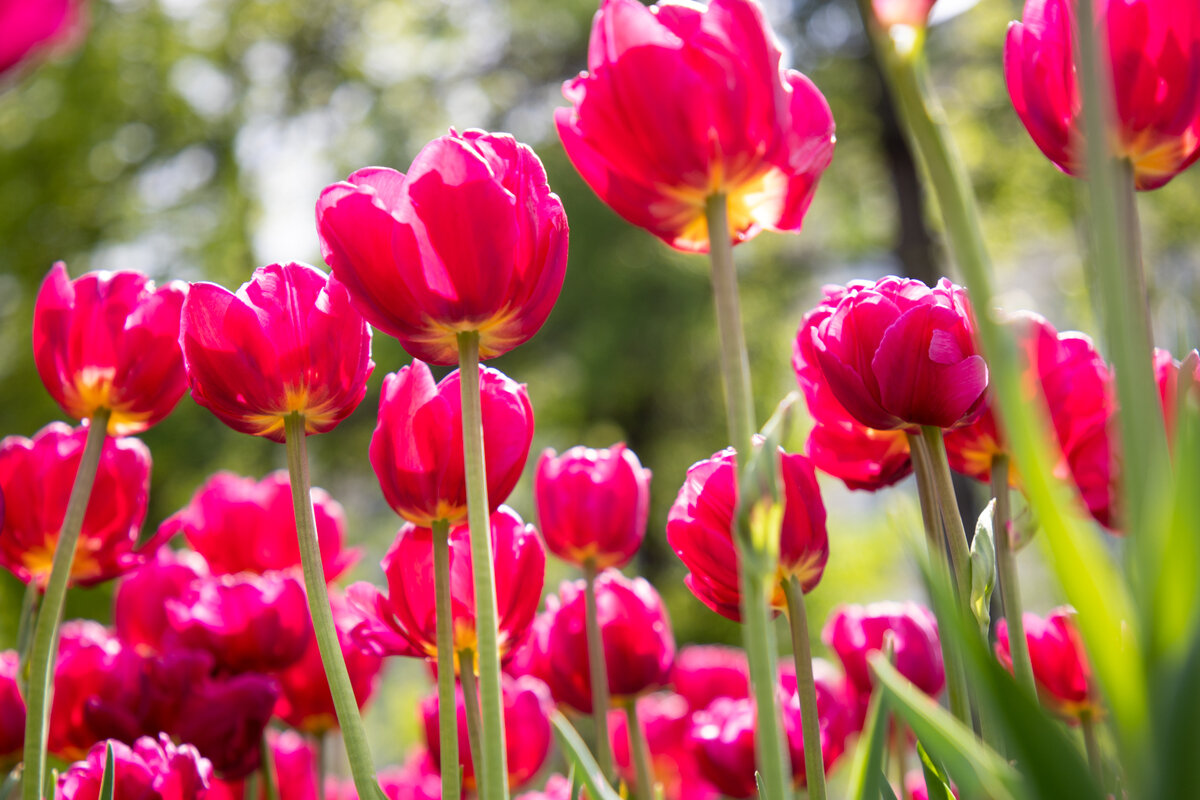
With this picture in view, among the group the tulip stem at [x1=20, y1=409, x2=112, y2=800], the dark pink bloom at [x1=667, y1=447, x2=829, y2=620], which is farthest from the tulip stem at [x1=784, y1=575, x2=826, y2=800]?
the tulip stem at [x1=20, y1=409, x2=112, y2=800]

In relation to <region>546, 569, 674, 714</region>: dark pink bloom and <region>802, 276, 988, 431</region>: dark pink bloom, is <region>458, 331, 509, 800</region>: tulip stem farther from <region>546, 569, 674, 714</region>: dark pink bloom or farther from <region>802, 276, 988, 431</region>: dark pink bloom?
<region>546, 569, 674, 714</region>: dark pink bloom

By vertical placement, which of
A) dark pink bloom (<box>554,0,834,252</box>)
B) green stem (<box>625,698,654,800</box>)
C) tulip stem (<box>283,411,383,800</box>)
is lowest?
green stem (<box>625,698,654,800</box>)

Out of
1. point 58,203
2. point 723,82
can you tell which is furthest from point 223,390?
point 58,203

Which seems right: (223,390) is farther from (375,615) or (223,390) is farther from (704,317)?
(704,317)

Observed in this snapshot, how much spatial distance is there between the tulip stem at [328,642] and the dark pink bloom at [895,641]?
53 cm

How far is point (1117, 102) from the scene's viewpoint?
447mm

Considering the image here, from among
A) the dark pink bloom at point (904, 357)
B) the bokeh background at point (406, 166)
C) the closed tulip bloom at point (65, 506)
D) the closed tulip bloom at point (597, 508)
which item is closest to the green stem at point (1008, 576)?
the dark pink bloom at point (904, 357)

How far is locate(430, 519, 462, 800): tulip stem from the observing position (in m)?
0.44

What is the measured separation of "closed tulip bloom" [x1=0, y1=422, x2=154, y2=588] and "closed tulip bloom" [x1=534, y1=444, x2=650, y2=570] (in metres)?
0.31

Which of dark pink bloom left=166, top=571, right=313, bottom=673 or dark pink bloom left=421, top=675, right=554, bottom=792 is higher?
dark pink bloom left=166, top=571, right=313, bottom=673

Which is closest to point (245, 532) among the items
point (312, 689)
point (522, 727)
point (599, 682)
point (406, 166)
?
point (312, 689)

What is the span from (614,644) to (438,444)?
39 centimetres

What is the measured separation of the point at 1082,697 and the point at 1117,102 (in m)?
0.48

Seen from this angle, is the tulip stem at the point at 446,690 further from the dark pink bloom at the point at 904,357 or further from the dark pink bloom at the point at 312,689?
the dark pink bloom at the point at 312,689
